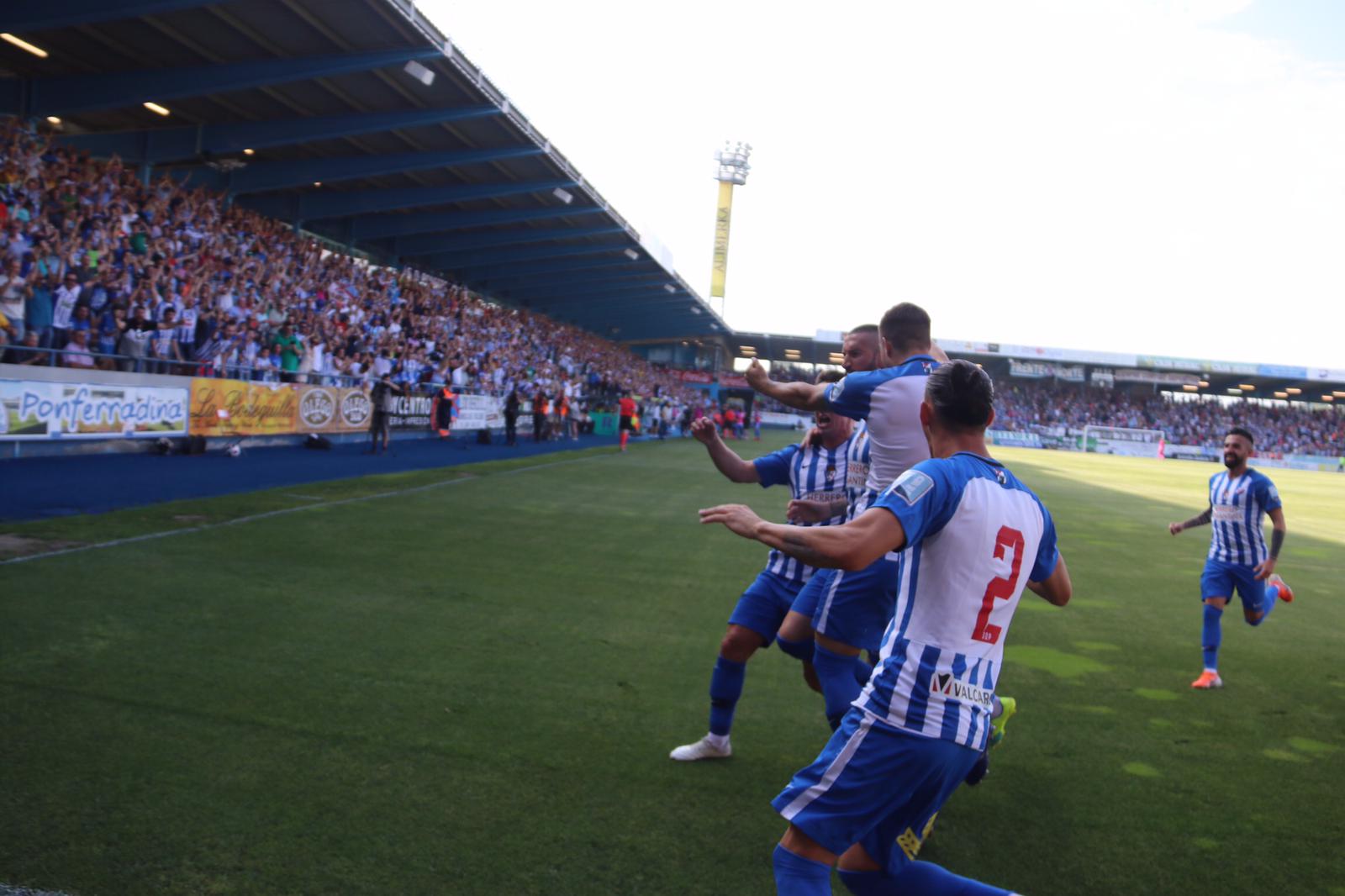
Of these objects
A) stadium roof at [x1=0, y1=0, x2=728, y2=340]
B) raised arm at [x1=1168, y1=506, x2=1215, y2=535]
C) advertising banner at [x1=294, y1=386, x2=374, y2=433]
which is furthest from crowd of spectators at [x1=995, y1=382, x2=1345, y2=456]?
raised arm at [x1=1168, y1=506, x2=1215, y2=535]

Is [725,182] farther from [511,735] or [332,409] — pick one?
[511,735]

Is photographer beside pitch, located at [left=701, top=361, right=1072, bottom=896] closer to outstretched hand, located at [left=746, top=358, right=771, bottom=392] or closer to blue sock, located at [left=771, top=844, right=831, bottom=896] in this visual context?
blue sock, located at [left=771, top=844, right=831, bottom=896]

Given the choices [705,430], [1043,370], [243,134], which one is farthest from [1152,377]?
[705,430]

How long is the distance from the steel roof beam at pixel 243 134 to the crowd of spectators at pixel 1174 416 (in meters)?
64.0

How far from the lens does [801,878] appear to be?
277 cm

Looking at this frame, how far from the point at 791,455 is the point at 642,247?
34.4 meters

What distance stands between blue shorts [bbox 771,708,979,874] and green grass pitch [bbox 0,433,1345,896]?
1.05 metres

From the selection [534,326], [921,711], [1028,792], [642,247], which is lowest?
[1028,792]

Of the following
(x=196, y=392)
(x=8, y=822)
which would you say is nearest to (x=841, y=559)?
(x=8, y=822)

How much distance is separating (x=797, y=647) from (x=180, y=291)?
56.1ft

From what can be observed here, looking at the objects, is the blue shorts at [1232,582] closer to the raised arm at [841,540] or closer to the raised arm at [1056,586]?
the raised arm at [1056,586]

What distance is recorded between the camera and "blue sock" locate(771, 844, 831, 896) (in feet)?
9.04

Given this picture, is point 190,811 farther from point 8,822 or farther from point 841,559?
point 841,559

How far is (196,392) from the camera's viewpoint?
17188 mm
